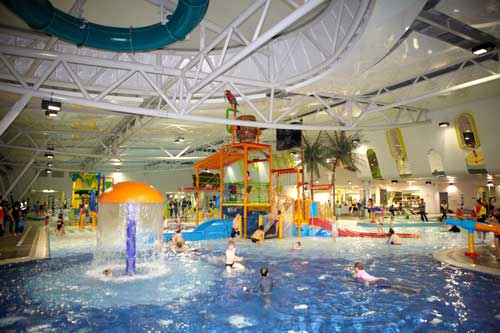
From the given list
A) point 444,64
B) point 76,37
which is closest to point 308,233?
point 444,64

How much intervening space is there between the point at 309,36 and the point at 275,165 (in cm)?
2362

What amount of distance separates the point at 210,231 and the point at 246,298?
10170mm

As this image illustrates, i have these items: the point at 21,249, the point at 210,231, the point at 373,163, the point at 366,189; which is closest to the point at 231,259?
the point at 210,231

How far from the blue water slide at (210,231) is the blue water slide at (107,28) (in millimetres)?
10682

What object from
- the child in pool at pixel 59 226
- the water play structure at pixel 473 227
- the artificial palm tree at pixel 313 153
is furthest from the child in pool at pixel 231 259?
the artificial palm tree at pixel 313 153

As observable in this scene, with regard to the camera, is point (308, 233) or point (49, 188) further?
point (49, 188)

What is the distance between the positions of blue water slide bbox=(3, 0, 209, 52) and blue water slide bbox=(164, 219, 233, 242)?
1068cm

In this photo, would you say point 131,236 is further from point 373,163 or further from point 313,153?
point 373,163

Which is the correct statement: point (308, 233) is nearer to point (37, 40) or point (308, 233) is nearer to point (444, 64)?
point (444, 64)

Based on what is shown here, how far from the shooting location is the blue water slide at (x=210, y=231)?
16.4m

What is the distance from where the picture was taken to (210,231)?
17.0 m

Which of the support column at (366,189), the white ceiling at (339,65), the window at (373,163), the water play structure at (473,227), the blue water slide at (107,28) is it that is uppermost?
the white ceiling at (339,65)

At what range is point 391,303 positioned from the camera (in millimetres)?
6676

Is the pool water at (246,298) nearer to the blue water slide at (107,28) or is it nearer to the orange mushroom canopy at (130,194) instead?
the orange mushroom canopy at (130,194)
